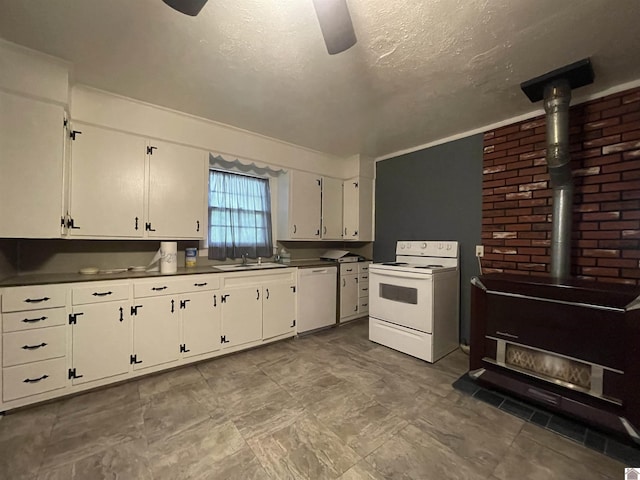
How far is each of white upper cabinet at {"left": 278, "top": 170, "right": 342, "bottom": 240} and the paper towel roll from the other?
4.77 feet

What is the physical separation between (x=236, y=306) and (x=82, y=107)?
87.1 inches

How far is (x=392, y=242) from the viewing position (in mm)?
3859

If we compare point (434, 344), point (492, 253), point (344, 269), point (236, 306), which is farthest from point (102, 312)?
point (492, 253)

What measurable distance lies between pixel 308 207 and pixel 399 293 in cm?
171

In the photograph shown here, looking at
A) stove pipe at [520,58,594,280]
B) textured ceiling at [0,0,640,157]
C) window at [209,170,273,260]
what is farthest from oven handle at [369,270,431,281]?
textured ceiling at [0,0,640,157]

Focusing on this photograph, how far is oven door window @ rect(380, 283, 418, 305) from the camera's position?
2.76 m

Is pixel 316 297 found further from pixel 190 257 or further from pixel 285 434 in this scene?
pixel 285 434

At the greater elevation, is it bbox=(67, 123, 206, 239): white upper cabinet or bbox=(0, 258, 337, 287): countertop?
bbox=(67, 123, 206, 239): white upper cabinet

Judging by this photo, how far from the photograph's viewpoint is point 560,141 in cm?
203

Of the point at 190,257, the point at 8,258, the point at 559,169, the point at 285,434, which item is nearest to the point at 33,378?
the point at 8,258

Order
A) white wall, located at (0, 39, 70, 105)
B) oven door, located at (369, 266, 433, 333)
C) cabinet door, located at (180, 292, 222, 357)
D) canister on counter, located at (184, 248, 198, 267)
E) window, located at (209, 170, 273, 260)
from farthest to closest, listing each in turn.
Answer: window, located at (209, 170, 273, 260) → canister on counter, located at (184, 248, 198, 267) → oven door, located at (369, 266, 433, 333) → cabinet door, located at (180, 292, 222, 357) → white wall, located at (0, 39, 70, 105)

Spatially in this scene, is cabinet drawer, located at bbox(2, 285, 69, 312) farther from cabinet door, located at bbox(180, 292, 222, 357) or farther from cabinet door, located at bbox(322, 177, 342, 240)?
cabinet door, located at bbox(322, 177, 342, 240)

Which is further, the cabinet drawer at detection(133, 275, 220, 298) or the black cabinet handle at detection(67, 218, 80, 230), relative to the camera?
the cabinet drawer at detection(133, 275, 220, 298)

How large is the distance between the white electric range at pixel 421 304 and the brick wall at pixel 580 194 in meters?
0.49
